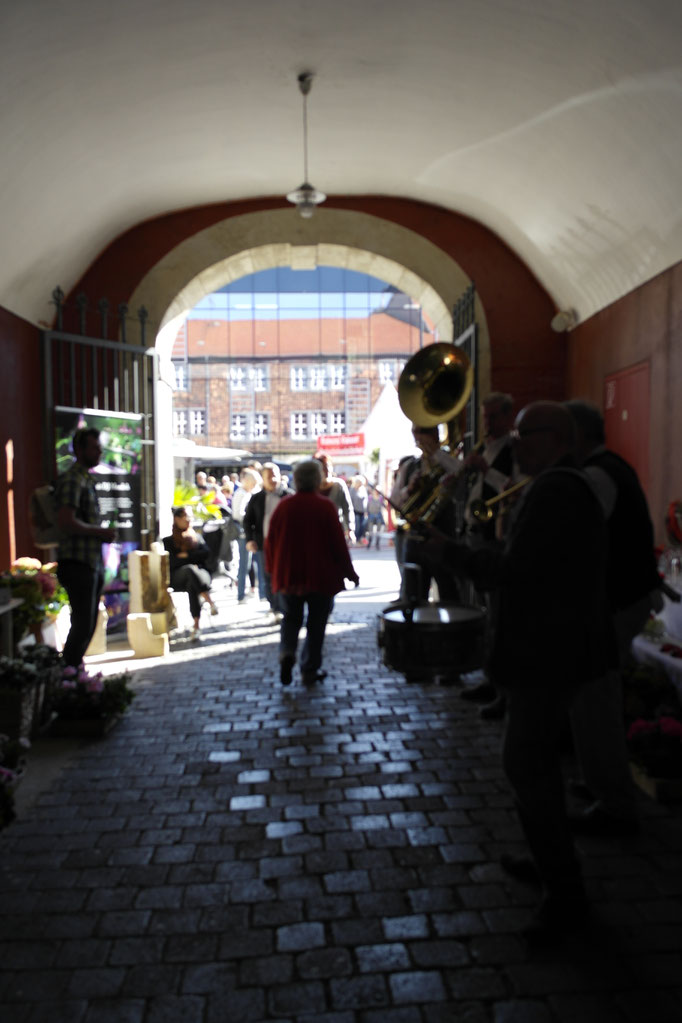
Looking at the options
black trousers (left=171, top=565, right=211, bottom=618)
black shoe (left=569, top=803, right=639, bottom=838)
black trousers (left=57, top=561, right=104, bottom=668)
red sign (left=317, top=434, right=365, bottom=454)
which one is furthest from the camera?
red sign (left=317, top=434, right=365, bottom=454)

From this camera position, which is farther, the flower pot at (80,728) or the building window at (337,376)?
the building window at (337,376)

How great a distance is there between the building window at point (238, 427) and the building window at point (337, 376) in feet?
15.6

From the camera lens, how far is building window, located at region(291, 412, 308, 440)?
141 feet

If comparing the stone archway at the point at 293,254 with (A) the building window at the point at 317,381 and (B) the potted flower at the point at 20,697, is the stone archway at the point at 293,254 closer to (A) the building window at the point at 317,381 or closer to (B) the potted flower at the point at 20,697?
(B) the potted flower at the point at 20,697

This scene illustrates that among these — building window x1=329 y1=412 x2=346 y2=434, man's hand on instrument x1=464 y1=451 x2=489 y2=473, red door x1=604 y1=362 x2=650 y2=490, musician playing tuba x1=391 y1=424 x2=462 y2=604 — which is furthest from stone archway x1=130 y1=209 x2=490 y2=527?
building window x1=329 y1=412 x2=346 y2=434

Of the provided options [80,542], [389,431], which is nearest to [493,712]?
[80,542]

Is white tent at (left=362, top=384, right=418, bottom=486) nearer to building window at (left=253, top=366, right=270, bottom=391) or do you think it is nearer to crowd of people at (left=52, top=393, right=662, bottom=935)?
crowd of people at (left=52, top=393, right=662, bottom=935)

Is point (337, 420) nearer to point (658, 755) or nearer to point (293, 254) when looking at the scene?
point (293, 254)

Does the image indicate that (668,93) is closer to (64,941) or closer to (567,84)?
(567,84)

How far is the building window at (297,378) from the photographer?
4294 centimetres

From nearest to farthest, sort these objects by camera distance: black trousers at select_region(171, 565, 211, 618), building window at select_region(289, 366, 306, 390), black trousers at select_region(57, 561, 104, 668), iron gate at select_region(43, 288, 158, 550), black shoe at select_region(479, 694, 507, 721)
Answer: black shoe at select_region(479, 694, 507, 721)
black trousers at select_region(57, 561, 104, 668)
iron gate at select_region(43, 288, 158, 550)
black trousers at select_region(171, 565, 211, 618)
building window at select_region(289, 366, 306, 390)

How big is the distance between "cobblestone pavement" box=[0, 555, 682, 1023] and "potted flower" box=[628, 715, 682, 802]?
0.14 metres

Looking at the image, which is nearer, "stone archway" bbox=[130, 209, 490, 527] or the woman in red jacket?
the woman in red jacket

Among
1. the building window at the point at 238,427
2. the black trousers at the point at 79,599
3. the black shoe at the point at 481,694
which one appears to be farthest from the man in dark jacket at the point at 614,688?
the building window at the point at 238,427
